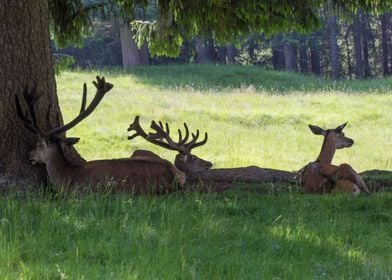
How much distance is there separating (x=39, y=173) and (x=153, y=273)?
387 cm

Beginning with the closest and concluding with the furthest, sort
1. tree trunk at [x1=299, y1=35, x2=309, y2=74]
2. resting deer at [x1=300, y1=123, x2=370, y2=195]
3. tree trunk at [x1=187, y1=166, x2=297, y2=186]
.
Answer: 1. resting deer at [x1=300, y1=123, x2=370, y2=195]
2. tree trunk at [x1=187, y1=166, x2=297, y2=186]
3. tree trunk at [x1=299, y1=35, x2=309, y2=74]

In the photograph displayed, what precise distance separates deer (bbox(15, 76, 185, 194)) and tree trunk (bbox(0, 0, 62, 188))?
143 mm

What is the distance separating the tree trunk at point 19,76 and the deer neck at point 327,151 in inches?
186

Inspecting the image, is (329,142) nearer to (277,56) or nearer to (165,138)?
(165,138)

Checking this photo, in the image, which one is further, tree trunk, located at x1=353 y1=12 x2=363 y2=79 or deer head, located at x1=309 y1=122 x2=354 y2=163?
tree trunk, located at x1=353 y1=12 x2=363 y2=79

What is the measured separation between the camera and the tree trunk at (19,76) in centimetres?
726

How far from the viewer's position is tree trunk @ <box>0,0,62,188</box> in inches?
286

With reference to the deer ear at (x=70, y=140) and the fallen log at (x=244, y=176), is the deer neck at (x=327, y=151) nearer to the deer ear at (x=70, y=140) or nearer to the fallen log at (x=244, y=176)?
the fallen log at (x=244, y=176)

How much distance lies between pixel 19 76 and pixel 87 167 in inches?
47.3

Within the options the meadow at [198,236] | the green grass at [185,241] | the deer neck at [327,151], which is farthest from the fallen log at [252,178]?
the green grass at [185,241]

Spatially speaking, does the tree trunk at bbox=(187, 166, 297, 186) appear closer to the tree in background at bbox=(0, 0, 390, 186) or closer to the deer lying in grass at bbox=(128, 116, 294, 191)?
the deer lying in grass at bbox=(128, 116, 294, 191)

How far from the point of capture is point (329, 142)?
10875 mm

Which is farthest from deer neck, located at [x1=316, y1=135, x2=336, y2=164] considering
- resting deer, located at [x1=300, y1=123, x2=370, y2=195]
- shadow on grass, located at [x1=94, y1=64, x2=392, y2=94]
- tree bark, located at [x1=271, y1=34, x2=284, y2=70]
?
tree bark, located at [x1=271, y1=34, x2=284, y2=70]

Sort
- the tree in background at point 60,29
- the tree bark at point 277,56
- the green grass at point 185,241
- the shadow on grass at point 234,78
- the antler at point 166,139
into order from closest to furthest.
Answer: the green grass at point 185,241, the tree in background at point 60,29, the antler at point 166,139, the shadow on grass at point 234,78, the tree bark at point 277,56
